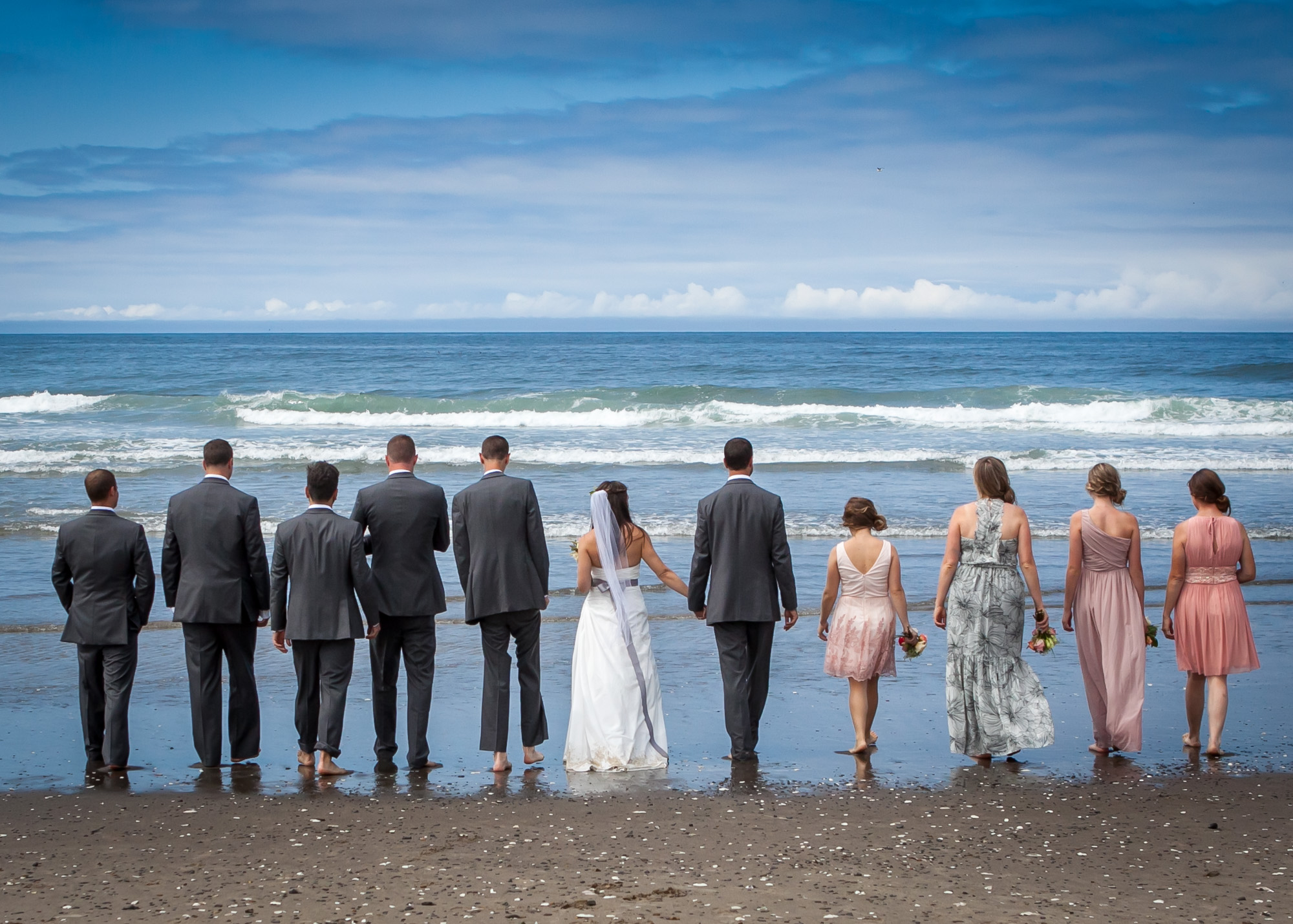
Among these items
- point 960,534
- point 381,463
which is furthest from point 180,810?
point 381,463

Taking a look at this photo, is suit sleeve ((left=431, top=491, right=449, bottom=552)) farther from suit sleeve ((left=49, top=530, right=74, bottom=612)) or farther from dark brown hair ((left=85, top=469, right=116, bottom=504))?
suit sleeve ((left=49, top=530, right=74, bottom=612))

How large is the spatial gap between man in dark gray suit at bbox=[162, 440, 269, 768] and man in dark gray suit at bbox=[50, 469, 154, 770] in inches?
7.6

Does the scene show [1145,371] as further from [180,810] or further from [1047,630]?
[180,810]

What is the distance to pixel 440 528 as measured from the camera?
5719mm

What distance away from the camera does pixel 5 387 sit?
39.1 m

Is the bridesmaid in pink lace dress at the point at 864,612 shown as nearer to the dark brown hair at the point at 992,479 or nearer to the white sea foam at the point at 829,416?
the dark brown hair at the point at 992,479

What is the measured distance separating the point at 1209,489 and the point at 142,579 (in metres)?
5.70

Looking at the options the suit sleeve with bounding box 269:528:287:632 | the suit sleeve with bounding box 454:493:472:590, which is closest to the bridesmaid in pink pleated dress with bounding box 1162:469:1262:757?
the suit sleeve with bounding box 454:493:472:590

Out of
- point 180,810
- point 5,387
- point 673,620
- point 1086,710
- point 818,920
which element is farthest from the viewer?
point 5,387

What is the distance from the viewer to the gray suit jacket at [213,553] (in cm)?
551

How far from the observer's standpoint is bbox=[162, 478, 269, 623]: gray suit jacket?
18.1ft

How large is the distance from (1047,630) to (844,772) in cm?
136

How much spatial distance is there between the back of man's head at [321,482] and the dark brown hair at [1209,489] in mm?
4561

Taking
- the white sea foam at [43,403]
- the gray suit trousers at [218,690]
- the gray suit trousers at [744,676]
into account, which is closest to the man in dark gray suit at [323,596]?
the gray suit trousers at [218,690]
